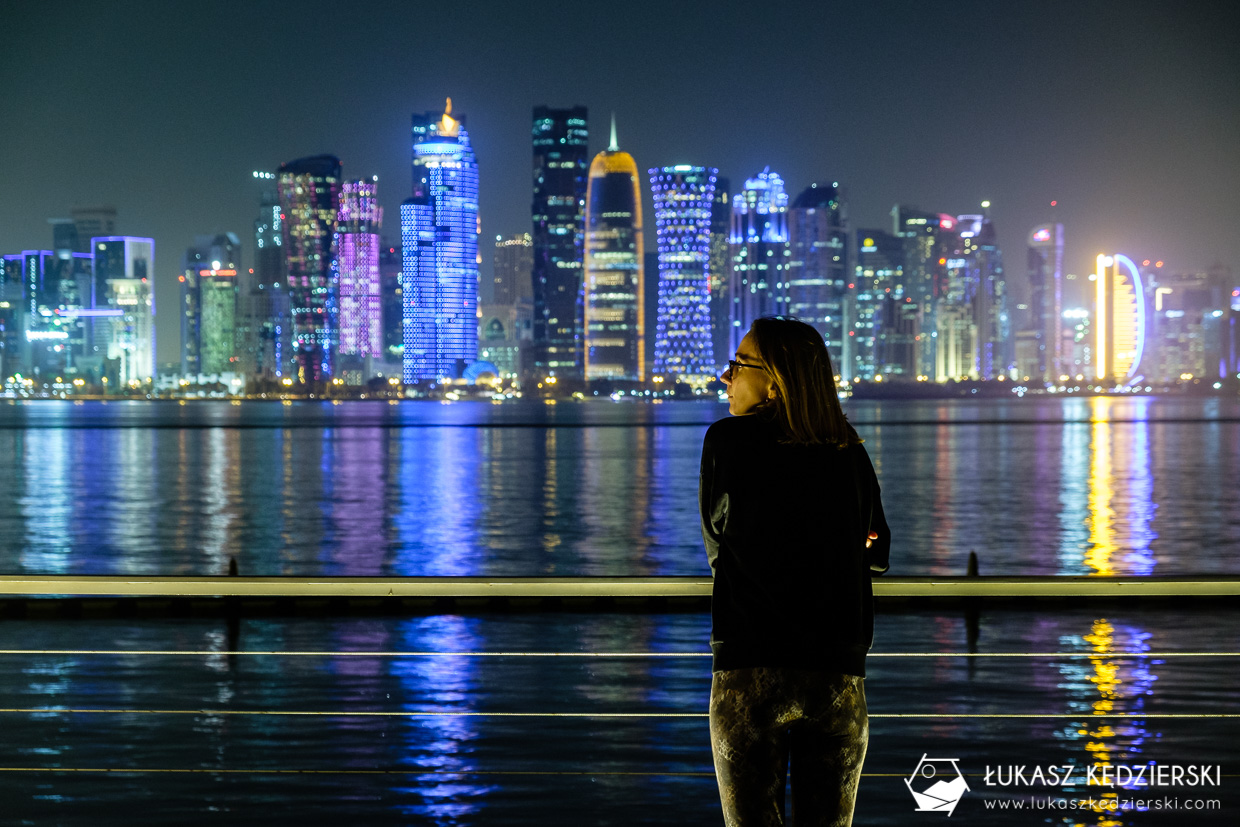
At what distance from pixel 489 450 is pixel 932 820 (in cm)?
9171

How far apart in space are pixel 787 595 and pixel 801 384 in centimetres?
54

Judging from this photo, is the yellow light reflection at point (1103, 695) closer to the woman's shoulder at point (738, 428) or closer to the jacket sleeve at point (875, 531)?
the jacket sleeve at point (875, 531)

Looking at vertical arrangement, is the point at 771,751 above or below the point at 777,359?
below

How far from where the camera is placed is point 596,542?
36.1m

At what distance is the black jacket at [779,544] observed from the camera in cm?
345

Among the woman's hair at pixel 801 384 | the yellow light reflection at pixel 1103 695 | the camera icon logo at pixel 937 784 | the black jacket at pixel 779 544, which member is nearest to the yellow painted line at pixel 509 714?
the yellow light reflection at pixel 1103 695

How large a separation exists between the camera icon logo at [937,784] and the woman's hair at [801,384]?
13.3ft

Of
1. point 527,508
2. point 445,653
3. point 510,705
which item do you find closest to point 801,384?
point 510,705

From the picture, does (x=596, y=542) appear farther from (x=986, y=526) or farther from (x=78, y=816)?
(x=78, y=816)

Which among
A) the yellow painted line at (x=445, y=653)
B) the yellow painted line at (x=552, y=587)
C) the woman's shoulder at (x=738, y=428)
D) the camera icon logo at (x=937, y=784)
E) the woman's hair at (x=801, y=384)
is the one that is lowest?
the yellow painted line at (x=445, y=653)

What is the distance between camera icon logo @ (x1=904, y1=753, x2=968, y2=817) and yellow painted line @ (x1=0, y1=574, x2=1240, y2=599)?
7.81 metres

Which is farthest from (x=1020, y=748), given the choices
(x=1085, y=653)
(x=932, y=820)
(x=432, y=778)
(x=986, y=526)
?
(x=986, y=526)

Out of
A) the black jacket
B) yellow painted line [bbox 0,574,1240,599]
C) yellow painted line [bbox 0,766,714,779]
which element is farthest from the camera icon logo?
yellow painted line [bbox 0,574,1240,599]

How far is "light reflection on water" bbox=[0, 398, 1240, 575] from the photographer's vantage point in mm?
32000
